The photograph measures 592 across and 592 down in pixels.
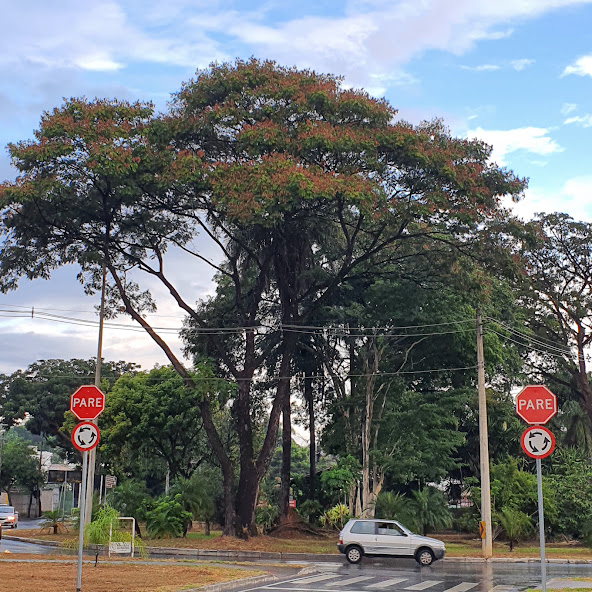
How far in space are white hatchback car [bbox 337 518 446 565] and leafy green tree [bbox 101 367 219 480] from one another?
1621cm

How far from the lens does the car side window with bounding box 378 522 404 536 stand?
83.8ft

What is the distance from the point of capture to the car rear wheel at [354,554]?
25.5 m

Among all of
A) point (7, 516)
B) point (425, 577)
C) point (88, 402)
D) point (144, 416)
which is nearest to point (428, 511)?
point (144, 416)

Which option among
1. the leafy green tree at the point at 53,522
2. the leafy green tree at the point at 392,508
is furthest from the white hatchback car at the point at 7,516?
the leafy green tree at the point at 392,508

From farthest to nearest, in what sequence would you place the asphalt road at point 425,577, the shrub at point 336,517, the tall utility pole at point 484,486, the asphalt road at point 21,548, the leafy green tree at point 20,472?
1. the leafy green tree at point 20,472
2. the shrub at point 336,517
3. the tall utility pole at point 484,486
4. the asphalt road at point 21,548
5. the asphalt road at point 425,577

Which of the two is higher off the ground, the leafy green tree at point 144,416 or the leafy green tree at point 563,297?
the leafy green tree at point 563,297

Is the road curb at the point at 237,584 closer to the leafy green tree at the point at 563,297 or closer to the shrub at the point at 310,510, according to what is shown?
the shrub at the point at 310,510

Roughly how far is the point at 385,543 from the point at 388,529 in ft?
1.54

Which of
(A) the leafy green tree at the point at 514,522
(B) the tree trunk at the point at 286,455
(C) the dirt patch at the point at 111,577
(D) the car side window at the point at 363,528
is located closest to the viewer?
(C) the dirt patch at the point at 111,577

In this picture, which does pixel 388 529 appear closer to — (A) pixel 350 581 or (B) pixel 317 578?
(B) pixel 317 578

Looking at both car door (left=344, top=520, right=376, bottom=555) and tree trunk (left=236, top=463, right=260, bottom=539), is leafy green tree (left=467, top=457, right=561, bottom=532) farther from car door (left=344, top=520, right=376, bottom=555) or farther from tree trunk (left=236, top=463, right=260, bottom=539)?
car door (left=344, top=520, right=376, bottom=555)

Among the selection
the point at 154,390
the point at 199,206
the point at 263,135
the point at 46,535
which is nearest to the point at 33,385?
the point at 154,390

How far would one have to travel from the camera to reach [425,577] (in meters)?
20.8

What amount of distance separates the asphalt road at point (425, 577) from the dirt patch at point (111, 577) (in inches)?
58.4
